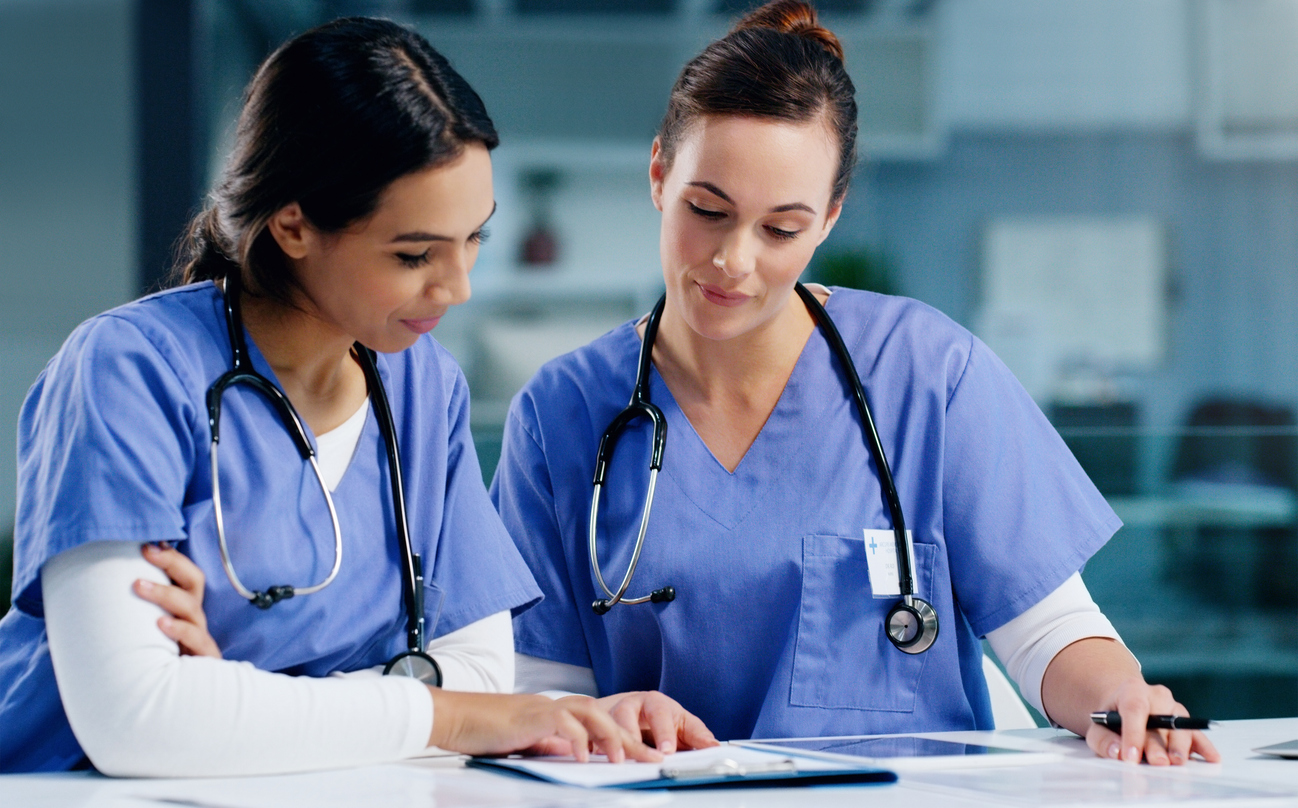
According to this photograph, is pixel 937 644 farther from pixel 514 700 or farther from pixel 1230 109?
pixel 1230 109

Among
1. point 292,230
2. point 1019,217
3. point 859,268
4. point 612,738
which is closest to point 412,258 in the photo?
point 292,230

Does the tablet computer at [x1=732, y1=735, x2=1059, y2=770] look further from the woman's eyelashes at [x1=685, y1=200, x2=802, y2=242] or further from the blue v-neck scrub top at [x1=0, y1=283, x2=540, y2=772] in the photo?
the woman's eyelashes at [x1=685, y1=200, x2=802, y2=242]

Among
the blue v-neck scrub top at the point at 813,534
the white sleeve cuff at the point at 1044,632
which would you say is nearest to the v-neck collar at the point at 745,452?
the blue v-neck scrub top at the point at 813,534

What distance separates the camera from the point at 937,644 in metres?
1.34

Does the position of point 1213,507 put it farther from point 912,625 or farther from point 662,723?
point 662,723

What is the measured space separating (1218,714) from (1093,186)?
1.38m

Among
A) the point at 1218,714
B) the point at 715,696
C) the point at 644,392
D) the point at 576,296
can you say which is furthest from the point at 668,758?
the point at 1218,714

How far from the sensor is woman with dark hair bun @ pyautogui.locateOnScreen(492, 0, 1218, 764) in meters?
1.29

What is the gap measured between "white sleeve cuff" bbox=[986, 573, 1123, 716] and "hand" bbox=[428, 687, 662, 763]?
51cm

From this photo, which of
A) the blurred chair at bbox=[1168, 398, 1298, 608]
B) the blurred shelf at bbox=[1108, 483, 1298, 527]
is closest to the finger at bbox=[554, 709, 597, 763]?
the blurred shelf at bbox=[1108, 483, 1298, 527]

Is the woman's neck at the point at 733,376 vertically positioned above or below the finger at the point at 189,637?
above

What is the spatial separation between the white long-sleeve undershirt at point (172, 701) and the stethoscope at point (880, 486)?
38 cm

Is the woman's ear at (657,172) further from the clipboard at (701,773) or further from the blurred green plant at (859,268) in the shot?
the blurred green plant at (859,268)

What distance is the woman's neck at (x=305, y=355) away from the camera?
1.11 meters
